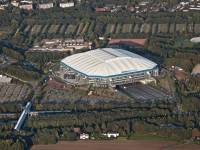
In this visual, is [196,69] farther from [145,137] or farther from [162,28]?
[145,137]

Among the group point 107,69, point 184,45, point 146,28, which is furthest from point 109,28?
point 107,69

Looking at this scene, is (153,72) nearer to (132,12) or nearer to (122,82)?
(122,82)

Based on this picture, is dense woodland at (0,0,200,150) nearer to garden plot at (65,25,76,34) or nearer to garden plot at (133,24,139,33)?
garden plot at (65,25,76,34)

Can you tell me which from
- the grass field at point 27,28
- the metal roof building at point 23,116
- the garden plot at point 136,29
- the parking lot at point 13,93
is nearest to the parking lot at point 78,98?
the metal roof building at point 23,116

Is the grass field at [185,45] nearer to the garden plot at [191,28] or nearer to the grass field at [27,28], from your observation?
the garden plot at [191,28]

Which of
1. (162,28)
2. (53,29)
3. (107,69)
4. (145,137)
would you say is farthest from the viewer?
(53,29)

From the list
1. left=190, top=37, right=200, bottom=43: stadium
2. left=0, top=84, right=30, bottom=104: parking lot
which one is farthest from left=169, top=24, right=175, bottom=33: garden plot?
left=0, top=84, right=30, bottom=104: parking lot

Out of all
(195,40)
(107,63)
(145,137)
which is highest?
(107,63)
